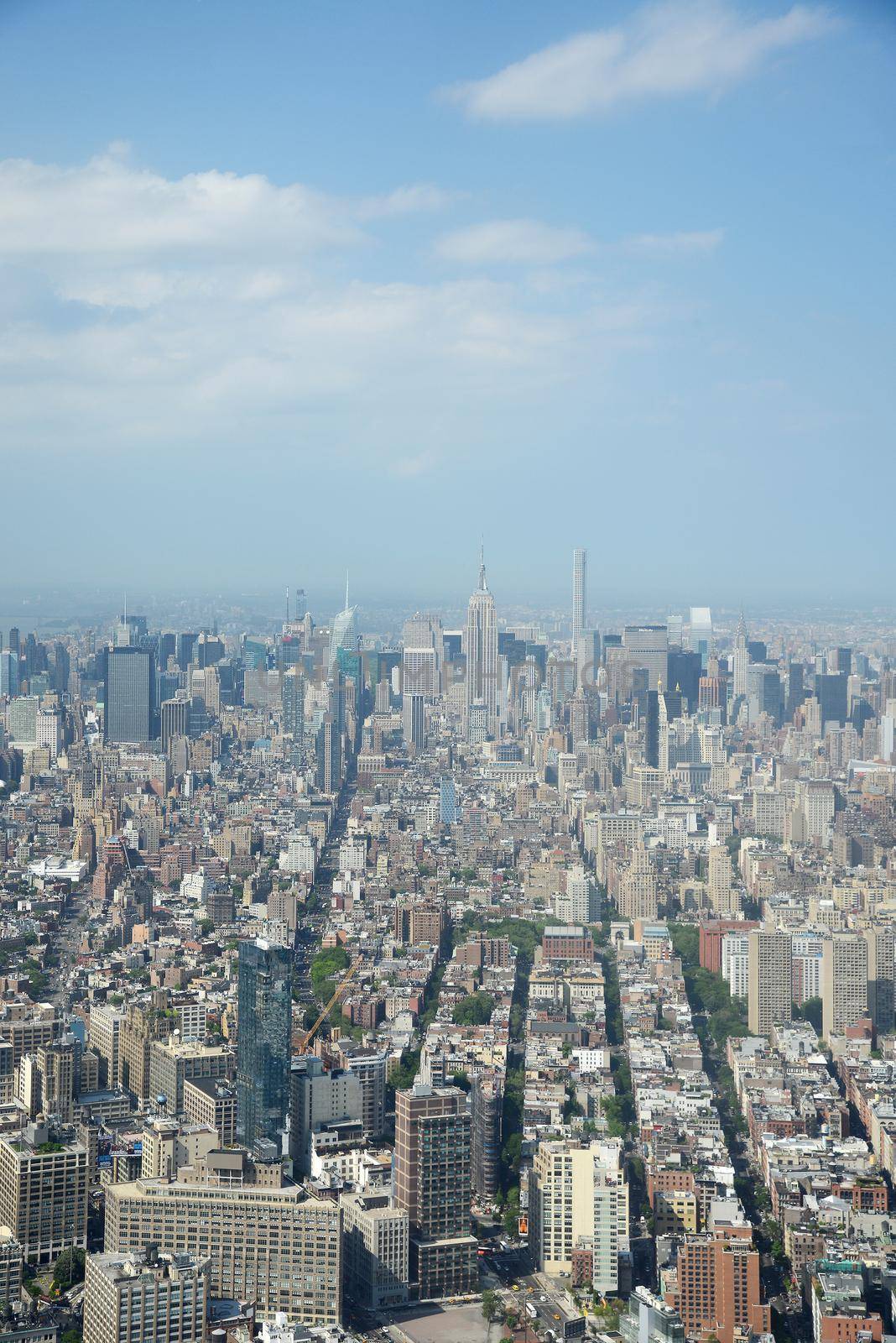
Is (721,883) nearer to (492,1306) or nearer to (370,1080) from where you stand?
(370,1080)

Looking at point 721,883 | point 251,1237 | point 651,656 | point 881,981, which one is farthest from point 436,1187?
point 651,656

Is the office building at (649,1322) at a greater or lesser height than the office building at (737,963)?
lesser

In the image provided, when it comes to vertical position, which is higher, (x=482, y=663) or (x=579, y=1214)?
(x=482, y=663)

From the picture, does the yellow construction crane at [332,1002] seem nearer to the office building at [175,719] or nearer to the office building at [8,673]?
the office building at [8,673]

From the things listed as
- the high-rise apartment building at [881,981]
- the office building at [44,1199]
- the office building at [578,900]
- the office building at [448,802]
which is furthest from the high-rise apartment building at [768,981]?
the office building at [448,802]

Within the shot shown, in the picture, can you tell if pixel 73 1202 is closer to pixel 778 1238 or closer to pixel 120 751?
pixel 778 1238

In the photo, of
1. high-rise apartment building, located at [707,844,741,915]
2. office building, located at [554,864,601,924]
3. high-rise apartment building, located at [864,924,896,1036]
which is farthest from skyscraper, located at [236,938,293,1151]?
high-rise apartment building, located at [707,844,741,915]

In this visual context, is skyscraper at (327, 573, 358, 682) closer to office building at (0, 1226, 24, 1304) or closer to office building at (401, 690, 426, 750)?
office building at (401, 690, 426, 750)
